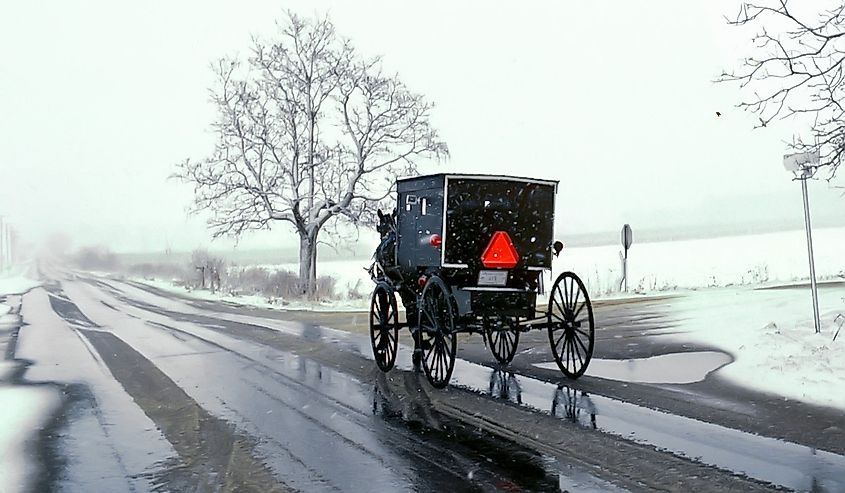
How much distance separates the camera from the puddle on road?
9328mm

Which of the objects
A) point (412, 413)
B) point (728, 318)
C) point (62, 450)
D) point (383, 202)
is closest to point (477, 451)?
point (412, 413)

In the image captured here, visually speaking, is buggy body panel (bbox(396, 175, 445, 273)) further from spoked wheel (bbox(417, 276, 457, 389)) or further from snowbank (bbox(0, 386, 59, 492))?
snowbank (bbox(0, 386, 59, 492))

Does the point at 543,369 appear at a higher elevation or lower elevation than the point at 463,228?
lower

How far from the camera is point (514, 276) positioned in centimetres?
931

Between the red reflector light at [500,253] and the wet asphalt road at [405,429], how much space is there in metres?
1.48

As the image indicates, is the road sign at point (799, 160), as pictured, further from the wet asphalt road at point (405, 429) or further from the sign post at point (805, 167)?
the wet asphalt road at point (405, 429)

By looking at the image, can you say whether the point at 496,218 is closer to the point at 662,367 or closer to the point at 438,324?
the point at 438,324

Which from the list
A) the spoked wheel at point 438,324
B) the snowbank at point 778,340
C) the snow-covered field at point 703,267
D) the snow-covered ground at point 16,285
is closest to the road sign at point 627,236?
the snow-covered field at point 703,267

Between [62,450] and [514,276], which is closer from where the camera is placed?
[62,450]

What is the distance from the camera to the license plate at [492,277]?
9.07 m

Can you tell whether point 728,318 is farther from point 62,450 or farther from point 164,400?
point 62,450

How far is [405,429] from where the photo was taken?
7.04 metres

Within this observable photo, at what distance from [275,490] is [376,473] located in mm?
778

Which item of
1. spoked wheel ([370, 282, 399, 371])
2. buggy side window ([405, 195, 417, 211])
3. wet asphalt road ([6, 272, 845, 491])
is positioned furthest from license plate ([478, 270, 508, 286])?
spoked wheel ([370, 282, 399, 371])
